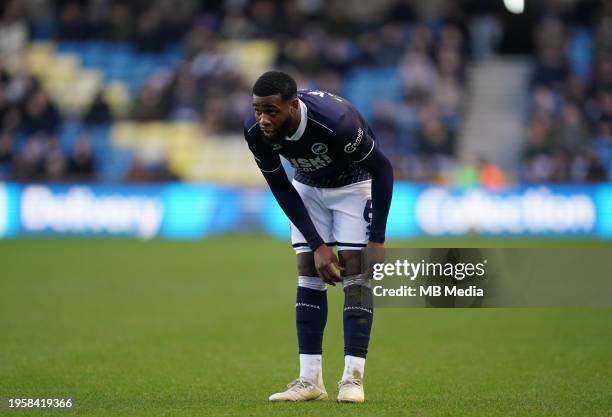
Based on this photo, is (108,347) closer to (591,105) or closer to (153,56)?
(591,105)

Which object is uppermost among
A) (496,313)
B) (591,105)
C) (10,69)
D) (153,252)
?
(10,69)

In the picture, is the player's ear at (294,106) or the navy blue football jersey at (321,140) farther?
the navy blue football jersey at (321,140)

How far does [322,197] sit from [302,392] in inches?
48.6

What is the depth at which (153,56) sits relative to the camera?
2934 centimetres

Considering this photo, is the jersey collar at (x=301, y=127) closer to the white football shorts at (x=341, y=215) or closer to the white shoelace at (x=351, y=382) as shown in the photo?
the white football shorts at (x=341, y=215)

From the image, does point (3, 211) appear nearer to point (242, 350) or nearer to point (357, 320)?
point (242, 350)

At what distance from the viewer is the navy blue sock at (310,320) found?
6.96 meters

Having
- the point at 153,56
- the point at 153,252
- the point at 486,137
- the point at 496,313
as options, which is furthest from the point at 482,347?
the point at 153,56

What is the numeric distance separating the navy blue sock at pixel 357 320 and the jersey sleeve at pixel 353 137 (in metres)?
0.82

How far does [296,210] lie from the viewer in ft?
22.3

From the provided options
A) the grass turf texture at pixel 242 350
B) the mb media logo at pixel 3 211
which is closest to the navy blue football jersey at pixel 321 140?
the grass turf texture at pixel 242 350

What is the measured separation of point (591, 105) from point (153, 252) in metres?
11.3

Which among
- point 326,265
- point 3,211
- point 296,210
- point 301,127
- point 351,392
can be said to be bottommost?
point 351,392

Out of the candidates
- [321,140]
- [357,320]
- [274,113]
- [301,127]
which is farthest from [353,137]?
[357,320]
